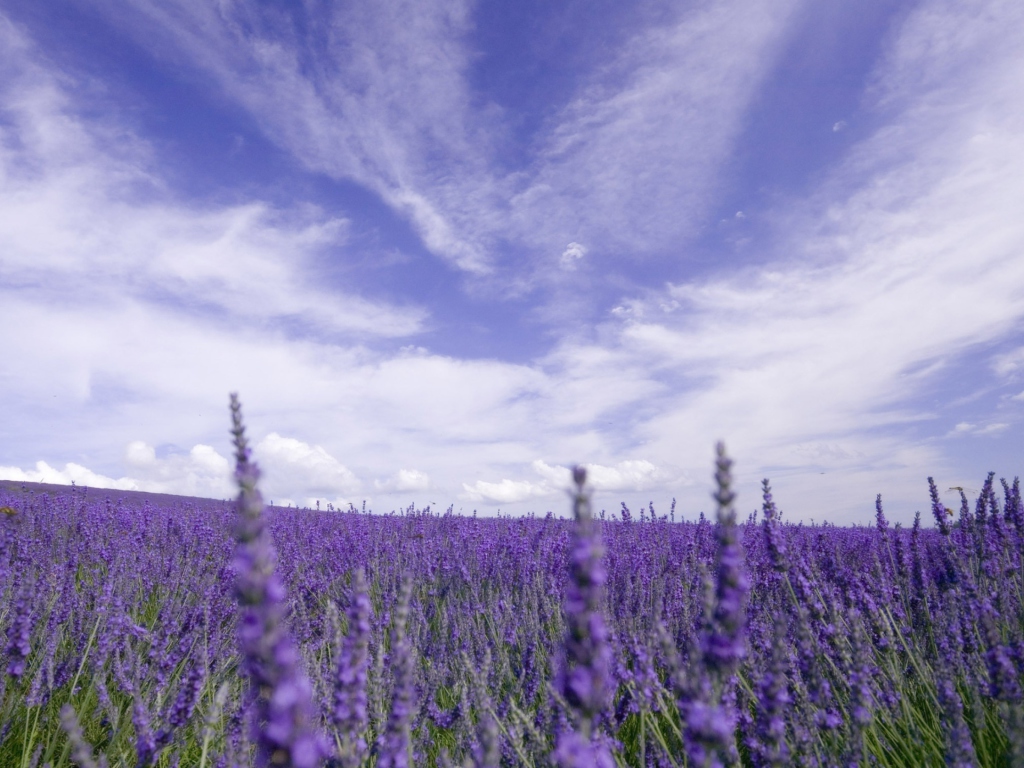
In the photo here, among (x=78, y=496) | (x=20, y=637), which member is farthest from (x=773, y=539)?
(x=78, y=496)

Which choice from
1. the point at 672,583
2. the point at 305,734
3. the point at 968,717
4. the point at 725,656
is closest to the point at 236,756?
the point at 305,734

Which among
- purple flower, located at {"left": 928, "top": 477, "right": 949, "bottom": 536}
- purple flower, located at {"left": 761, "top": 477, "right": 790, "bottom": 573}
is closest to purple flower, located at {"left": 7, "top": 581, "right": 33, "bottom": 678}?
purple flower, located at {"left": 761, "top": 477, "right": 790, "bottom": 573}

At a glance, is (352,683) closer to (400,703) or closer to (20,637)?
(400,703)

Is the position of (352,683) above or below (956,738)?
above

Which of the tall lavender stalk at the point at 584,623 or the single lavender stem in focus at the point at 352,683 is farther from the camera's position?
the single lavender stem in focus at the point at 352,683

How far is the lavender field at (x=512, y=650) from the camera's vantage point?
106 cm

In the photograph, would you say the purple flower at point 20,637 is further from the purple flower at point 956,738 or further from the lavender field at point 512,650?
the purple flower at point 956,738

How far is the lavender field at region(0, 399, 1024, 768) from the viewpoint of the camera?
1.06 m

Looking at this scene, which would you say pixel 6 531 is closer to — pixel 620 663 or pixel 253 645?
pixel 620 663

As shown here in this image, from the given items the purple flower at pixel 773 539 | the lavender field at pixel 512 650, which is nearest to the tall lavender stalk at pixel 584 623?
the lavender field at pixel 512 650

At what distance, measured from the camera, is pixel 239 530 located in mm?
721

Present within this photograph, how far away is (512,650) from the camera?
4328mm

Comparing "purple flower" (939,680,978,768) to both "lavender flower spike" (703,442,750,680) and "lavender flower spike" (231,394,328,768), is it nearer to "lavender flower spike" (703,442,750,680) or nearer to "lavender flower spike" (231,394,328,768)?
"lavender flower spike" (703,442,750,680)

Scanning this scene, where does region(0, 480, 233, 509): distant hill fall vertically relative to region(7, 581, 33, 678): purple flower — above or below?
above
